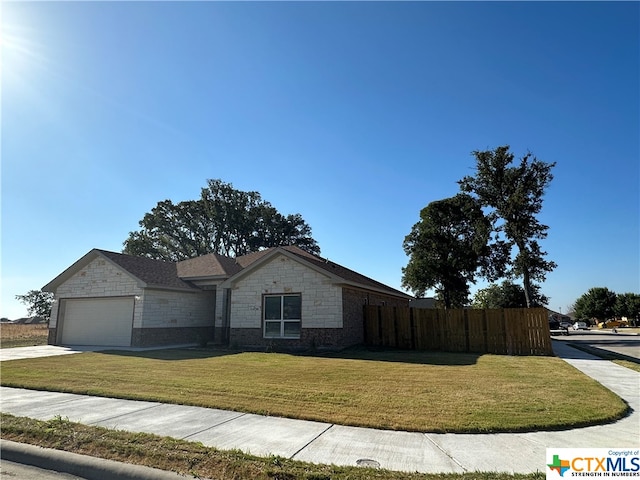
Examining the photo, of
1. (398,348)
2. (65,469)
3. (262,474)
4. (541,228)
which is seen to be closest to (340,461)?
(262,474)

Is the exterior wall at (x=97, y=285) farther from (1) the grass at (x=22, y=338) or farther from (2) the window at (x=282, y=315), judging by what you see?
(2) the window at (x=282, y=315)

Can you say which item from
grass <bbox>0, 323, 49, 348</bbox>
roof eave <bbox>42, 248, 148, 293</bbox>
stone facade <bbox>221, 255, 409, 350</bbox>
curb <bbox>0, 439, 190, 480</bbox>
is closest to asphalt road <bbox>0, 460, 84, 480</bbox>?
curb <bbox>0, 439, 190, 480</bbox>

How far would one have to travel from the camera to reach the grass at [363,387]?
19.7 feet

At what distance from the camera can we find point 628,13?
9.56 metres

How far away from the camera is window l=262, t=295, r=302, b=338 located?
56.3 ft

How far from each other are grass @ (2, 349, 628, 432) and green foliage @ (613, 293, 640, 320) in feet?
231

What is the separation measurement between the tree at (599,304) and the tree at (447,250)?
49.5 meters

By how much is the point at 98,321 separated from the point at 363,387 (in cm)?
1691

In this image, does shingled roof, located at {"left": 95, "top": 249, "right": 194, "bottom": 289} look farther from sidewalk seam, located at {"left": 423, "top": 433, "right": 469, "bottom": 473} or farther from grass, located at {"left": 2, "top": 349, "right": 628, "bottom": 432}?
sidewalk seam, located at {"left": 423, "top": 433, "right": 469, "bottom": 473}

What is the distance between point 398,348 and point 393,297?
794 cm

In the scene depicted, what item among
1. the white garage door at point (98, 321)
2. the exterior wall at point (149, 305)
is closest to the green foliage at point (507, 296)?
the exterior wall at point (149, 305)

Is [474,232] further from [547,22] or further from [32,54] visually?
[32,54]

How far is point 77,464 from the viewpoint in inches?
177

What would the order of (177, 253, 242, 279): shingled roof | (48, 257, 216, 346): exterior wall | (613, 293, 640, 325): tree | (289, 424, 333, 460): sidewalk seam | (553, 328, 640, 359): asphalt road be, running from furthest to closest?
(613, 293, 640, 325): tree, (177, 253, 242, 279): shingled roof, (553, 328, 640, 359): asphalt road, (48, 257, 216, 346): exterior wall, (289, 424, 333, 460): sidewalk seam
